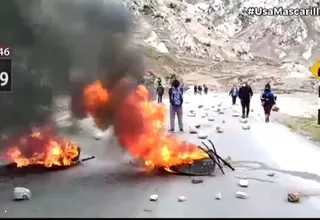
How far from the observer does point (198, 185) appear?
3.10 m

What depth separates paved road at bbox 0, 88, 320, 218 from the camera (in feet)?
9.49

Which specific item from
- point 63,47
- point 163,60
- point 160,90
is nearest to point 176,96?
point 160,90

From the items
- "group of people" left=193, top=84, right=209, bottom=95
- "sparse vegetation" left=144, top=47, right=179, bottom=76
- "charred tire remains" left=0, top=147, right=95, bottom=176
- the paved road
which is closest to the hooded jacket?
the paved road

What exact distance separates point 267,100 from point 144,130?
29.4 inches

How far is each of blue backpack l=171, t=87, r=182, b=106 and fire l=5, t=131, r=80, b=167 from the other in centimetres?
65

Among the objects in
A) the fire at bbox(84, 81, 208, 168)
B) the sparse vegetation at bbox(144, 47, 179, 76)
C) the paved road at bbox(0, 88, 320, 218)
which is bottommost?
the paved road at bbox(0, 88, 320, 218)

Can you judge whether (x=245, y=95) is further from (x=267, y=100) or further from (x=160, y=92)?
(x=160, y=92)

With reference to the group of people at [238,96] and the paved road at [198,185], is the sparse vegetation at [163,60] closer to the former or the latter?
the group of people at [238,96]

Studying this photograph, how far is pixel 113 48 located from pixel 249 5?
844mm

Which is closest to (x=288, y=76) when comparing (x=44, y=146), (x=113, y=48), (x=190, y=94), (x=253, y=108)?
(x=253, y=108)

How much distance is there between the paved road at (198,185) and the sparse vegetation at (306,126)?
0.05 metres

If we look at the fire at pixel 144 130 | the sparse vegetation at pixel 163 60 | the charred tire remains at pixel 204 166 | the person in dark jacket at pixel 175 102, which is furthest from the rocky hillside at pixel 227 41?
the charred tire remains at pixel 204 166

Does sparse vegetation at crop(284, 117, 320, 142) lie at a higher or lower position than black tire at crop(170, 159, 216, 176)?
higher

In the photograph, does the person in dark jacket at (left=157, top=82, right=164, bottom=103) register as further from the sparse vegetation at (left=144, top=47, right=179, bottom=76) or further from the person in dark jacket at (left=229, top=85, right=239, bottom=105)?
the person in dark jacket at (left=229, top=85, right=239, bottom=105)
